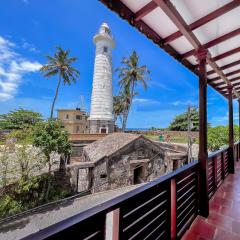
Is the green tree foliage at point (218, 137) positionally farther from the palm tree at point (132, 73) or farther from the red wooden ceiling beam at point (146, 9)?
the palm tree at point (132, 73)

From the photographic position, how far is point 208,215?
2623mm

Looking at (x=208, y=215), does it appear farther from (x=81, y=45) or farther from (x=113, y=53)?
(x=81, y=45)

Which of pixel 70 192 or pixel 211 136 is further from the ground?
pixel 211 136

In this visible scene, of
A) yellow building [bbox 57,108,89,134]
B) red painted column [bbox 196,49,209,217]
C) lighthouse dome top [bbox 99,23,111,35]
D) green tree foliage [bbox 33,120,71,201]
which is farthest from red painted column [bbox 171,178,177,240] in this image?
yellow building [bbox 57,108,89,134]

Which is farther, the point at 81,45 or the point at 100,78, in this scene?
the point at 81,45

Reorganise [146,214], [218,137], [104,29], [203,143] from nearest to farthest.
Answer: [146,214] → [203,143] → [218,137] → [104,29]

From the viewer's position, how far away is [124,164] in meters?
11.4

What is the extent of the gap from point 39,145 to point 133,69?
17471 mm

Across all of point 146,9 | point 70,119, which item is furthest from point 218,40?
point 70,119

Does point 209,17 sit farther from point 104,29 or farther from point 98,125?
point 104,29

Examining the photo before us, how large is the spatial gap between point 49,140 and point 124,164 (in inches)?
194

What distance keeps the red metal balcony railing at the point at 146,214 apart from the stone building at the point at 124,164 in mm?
8393

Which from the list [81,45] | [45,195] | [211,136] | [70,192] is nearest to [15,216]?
[45,195]

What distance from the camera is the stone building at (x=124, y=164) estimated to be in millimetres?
10414
